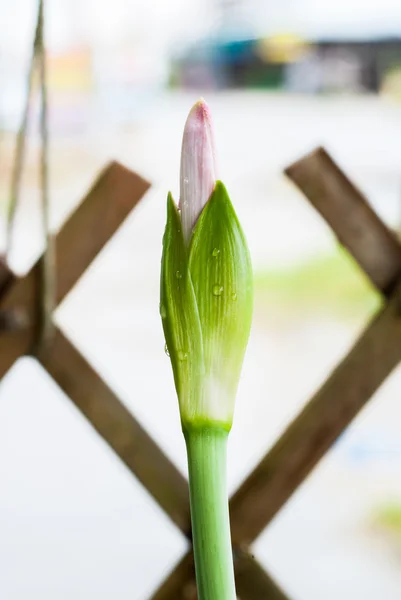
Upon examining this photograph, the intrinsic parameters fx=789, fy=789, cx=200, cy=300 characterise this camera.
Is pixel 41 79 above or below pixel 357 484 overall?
above

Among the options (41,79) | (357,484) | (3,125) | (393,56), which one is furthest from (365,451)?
(393,56)

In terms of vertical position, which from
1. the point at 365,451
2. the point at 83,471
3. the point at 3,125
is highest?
the point at 3,125

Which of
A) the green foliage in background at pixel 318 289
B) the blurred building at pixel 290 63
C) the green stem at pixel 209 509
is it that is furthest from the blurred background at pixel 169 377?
the blurred building at pixel 290 63

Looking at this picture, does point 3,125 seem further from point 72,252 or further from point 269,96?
point 72,252

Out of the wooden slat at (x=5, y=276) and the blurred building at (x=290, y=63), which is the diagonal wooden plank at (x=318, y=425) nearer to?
the wooden slat at (x=5, y=276)

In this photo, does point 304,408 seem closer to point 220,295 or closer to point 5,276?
point 5,276

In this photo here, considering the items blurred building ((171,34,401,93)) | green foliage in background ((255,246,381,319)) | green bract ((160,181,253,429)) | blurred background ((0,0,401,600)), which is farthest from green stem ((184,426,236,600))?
blurred building ((171,34,401,93))

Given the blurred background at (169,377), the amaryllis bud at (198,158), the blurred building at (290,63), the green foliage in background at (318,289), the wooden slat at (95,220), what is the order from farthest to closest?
1. the blurred building at (290,63)
2. the green foliage in background at (318,289)
3. the blurred background at (169,377)
4. the wooden slat at (95,220)
5. the amaryllis bud at (198,158)
